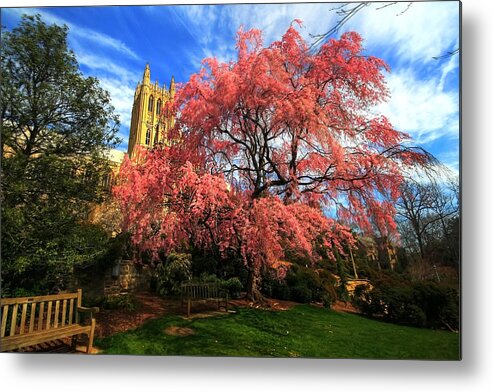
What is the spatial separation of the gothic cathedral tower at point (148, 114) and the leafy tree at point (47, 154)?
22 cm

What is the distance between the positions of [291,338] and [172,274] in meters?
1.28

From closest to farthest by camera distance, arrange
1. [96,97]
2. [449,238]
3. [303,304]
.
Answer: [449,238]
[303,304]
[96,97]

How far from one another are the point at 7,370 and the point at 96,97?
279 centimetres

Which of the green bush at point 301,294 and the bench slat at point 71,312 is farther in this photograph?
the green bush at point 301,294

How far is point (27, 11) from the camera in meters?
3.33

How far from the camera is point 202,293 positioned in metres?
3.17

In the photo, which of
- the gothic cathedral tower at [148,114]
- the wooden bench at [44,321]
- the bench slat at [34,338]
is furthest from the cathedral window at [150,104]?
the bench slat at [34,338]

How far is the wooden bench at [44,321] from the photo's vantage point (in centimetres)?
277

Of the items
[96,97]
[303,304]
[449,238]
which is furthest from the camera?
[96,97]

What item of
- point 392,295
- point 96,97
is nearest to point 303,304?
point 392,295

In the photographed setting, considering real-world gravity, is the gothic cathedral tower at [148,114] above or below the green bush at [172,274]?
above

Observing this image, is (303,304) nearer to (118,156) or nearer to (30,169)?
(118,156)

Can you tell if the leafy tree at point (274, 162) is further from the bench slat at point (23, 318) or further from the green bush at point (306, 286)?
the bench slat at point (23, 318)

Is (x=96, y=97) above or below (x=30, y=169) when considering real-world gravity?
above
